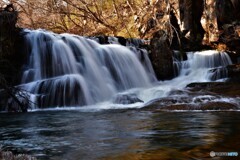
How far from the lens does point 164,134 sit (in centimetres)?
619

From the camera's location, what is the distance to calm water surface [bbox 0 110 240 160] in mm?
4738

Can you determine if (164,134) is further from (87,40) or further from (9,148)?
(87,40)

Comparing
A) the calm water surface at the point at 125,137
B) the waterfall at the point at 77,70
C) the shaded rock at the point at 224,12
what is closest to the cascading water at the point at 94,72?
the waterfall at the point at 77,70

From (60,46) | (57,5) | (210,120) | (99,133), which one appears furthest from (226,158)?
(57,5)

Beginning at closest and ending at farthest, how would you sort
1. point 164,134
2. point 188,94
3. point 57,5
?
point 164,134
point 188,94
point 57,5

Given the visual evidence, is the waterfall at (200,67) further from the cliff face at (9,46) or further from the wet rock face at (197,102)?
the cliff face at (9,46)

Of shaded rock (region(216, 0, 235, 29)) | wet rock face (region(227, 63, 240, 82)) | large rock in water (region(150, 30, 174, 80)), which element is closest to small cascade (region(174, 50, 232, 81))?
large rock in water (region(150, 30, 174, 80))

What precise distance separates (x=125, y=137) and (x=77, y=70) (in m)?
8.91

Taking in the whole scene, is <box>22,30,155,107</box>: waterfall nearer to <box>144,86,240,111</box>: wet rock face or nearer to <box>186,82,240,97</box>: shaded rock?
<box>186,82,240,97</box>: shaded rock

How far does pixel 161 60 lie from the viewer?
17.3 meters

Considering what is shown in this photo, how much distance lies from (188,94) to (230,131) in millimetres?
5512

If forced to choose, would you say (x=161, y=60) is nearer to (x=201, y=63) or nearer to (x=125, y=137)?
(x=201, y=63)

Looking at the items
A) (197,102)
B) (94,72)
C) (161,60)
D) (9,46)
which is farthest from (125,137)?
(161,60)

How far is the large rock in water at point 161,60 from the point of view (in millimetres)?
17250
